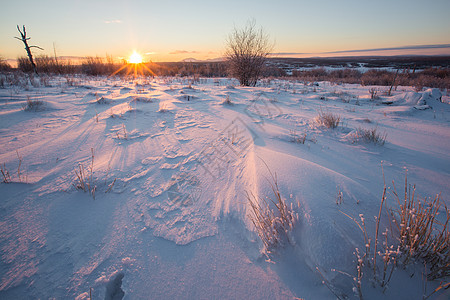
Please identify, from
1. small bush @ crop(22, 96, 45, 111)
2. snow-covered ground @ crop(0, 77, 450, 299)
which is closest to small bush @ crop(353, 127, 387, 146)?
snow-covered ground @ crop(0, 77, 450, 299)

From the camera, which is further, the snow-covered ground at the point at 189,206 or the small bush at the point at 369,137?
the small bush at the point at 369,137

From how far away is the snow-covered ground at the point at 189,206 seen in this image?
103 centimetres

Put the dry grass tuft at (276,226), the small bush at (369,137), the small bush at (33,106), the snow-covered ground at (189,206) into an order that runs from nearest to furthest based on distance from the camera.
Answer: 1. the snow-covered ground at (189,206)
2. the dry grass tuft at (276,226)
3. the small bush at (369,137)
4. the small bush at (33,106)

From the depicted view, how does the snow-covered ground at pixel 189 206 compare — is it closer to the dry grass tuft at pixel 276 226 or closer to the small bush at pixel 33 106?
the dry grass tuft at pixel 276 226

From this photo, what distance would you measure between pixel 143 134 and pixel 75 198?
1.55m

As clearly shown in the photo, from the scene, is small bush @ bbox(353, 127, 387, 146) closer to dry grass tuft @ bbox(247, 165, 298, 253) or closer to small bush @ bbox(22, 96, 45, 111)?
dry grass tuft @ bbox(247, 165, 298, 253)

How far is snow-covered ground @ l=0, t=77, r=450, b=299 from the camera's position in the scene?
103 centimetres

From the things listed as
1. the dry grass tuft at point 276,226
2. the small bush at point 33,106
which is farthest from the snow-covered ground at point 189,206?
the small bush at point 33,106

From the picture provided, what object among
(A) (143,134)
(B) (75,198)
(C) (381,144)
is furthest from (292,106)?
(B) (75,198)

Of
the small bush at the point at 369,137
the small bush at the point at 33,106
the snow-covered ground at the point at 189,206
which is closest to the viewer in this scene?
the snow-covered ground at the point at 189,206

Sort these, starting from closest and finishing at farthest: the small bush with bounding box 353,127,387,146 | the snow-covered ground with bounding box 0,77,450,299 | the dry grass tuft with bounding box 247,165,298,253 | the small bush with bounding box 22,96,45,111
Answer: the snow-covered ground with bounding box 0,77,450,299 → the dry grass tuft with bounding box 247,165,298,253 → the small bush with bounding box 353,127,387,146 → the small bush with bounding box 22,96,45,111

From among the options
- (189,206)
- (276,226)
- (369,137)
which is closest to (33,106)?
(189,206)

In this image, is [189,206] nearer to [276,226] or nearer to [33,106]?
[276,226]

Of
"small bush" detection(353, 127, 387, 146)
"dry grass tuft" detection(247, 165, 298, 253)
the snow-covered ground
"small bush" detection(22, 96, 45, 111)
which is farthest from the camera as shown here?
"small bush" detection(22, 96, 45, 111)
